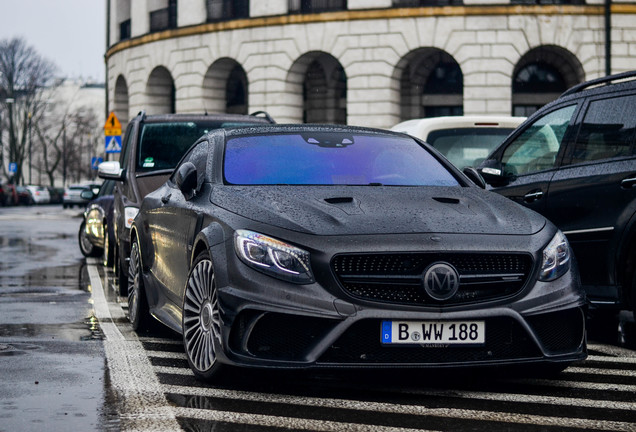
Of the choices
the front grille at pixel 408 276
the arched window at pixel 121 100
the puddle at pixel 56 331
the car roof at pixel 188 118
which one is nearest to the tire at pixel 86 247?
the car roof at pixel 188 118

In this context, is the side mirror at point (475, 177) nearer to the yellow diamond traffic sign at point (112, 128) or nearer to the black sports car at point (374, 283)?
the black sports car at point (374, 283)

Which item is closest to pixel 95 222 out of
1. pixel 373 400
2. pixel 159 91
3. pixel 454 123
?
pixel 454 123

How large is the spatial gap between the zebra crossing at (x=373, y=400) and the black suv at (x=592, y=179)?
1028 mm

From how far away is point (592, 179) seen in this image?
26.9 feet

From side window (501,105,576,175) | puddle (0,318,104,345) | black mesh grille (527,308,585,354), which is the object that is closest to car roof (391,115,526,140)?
side window (501,105,576,175)

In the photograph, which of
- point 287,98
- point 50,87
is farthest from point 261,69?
point 50,87

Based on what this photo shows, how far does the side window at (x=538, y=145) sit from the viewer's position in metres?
8.97

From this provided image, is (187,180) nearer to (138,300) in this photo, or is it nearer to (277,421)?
(138,300)

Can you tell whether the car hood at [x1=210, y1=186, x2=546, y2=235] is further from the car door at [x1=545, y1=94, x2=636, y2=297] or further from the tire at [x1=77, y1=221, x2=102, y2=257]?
the tire at [x1=77, y1=221, x2=102, y2=257]

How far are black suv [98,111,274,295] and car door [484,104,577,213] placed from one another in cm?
424

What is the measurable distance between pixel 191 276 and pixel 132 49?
3694 cm

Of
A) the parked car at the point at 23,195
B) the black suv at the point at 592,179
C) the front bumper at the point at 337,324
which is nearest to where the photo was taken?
the front bumper at the point at 337,324

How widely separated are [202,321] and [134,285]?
2711 mm

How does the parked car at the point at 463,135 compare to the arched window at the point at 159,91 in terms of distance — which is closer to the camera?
the parked car at the point at 463,135
